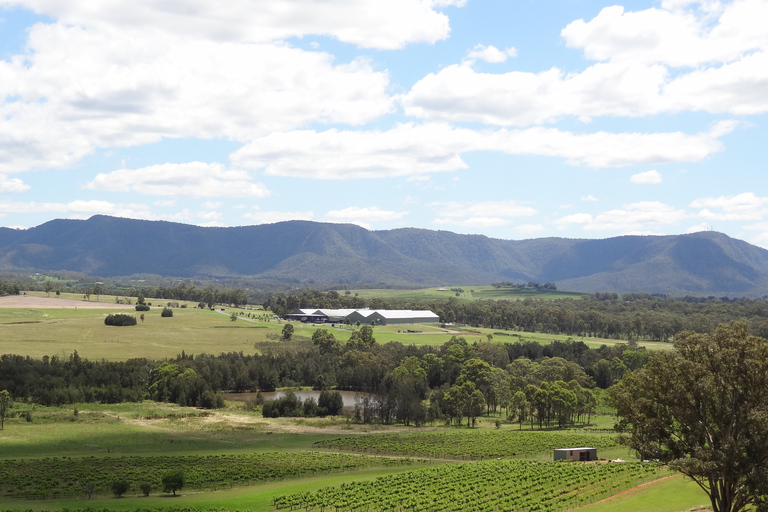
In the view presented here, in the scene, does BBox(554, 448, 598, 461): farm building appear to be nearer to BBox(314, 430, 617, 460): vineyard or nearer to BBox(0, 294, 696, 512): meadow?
BBox(0, 294, 696, 512): meadow

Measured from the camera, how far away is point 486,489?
4703 cm

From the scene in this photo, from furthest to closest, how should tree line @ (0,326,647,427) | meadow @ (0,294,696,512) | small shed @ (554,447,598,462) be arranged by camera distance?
1. tree line @ (0,326,647,427)
2. small shed @ (554,447,598,462)
3. meadow @ (0,294,696,512)

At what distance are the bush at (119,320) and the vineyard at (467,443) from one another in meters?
104

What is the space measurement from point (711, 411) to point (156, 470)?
143ft

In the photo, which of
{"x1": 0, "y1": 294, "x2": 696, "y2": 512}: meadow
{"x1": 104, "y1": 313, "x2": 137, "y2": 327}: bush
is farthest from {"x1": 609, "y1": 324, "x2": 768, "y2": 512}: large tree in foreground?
{"x1": 104, "y1": 313, "x2": 137, "y2": 327}: bush

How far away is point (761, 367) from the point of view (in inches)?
1110

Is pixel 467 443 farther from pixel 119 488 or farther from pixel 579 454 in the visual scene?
pixel 119 488

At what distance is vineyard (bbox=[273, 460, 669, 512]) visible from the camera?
140 feet

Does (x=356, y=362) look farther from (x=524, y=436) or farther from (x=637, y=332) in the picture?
(x=637, y=332)

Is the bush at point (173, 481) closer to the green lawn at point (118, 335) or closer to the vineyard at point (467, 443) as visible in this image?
the vineyard at point (467, 443)

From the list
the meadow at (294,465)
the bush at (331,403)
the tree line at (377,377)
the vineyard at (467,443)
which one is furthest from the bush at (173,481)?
the bush at (331,403)

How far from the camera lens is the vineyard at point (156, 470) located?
5009cm

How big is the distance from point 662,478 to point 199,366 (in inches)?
3329

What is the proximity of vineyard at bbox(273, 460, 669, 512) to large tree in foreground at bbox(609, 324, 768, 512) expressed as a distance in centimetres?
1144
